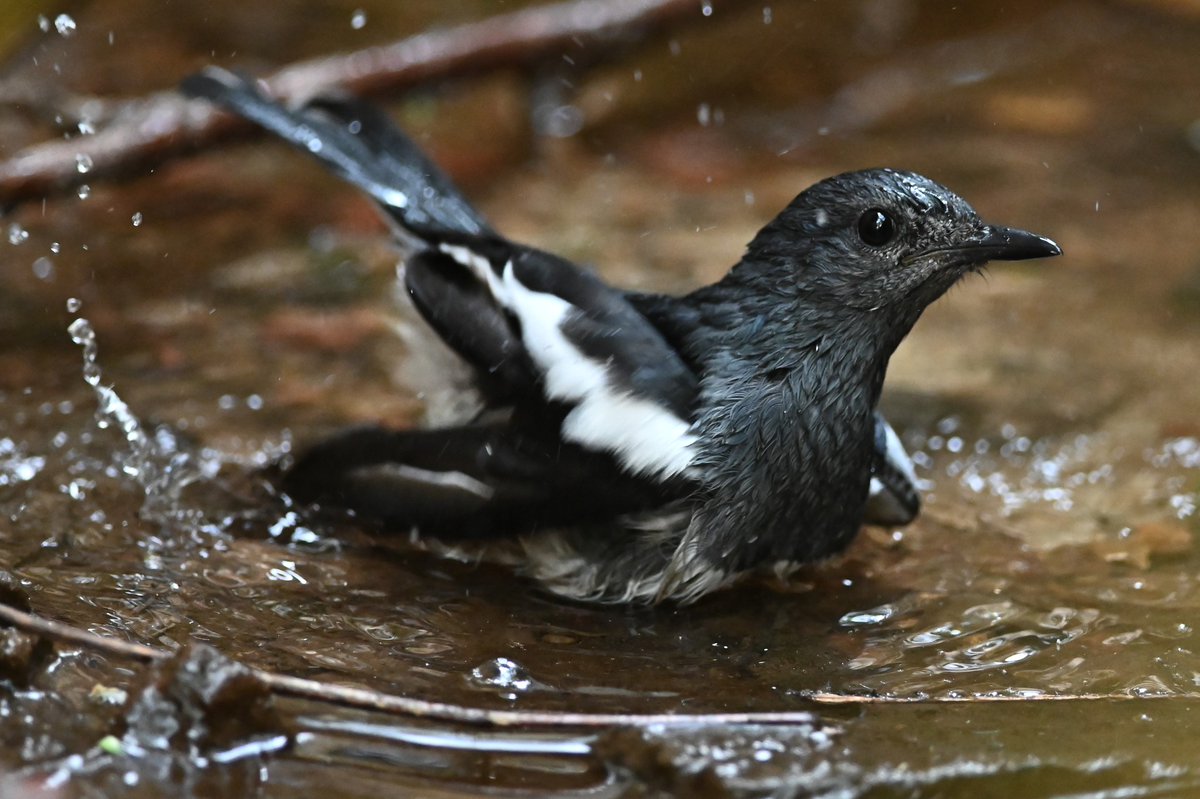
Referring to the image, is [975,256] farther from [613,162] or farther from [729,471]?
[613,162]

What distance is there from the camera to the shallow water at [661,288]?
2521 mm

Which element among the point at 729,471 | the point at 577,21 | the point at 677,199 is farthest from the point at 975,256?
the point at 577,21

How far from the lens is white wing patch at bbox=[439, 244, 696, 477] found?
321 centimetres

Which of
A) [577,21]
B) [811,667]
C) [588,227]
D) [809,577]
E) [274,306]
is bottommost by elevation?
[811,667]

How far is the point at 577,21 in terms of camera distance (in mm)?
6195

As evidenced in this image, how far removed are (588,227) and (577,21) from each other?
1.10 metres

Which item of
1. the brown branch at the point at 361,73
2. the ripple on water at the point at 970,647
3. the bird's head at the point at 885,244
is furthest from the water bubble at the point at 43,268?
the ripple on water at the point at 970,647

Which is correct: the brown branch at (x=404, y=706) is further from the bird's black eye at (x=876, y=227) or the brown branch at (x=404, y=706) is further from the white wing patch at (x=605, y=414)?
the bird's black eye at (x=876, y=227)

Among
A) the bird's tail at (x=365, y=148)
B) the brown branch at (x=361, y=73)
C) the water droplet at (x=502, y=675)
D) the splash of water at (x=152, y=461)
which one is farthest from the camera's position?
the brown branch at (x=361, y=73)

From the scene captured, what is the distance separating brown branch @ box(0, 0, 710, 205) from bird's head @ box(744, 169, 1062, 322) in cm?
183

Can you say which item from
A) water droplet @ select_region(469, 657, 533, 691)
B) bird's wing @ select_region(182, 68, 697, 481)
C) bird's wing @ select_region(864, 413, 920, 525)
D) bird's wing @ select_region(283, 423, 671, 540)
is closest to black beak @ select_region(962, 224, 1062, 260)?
bird's wing @ select_region(864, 413, 920, 525)

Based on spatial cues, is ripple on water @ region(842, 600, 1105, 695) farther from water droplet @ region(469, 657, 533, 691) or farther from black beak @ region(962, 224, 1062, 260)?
black beak @ region(962, 224, 1062, 260)

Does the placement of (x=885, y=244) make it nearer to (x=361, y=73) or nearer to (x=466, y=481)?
(x=466, y=481)

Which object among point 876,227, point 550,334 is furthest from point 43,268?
point 876,227
